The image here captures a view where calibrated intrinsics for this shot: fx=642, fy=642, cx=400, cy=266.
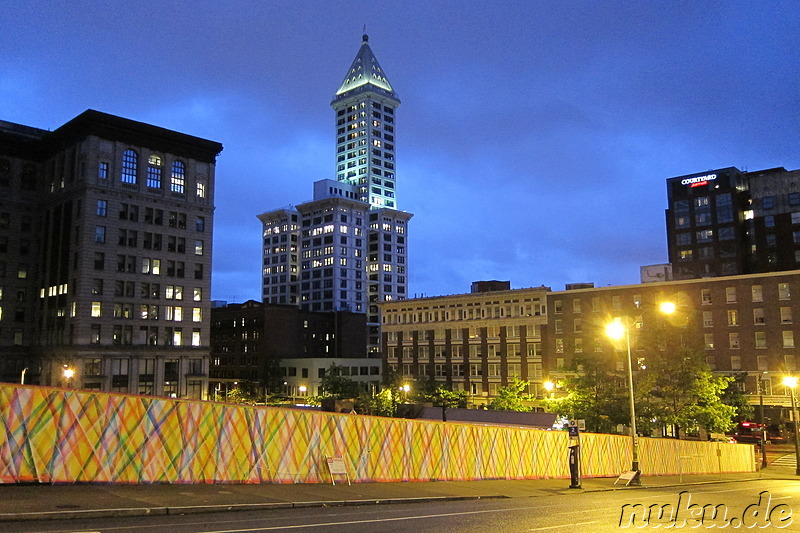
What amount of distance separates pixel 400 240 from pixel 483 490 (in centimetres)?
17327

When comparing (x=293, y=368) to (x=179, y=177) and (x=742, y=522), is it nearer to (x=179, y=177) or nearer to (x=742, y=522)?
(x=179, y=177)

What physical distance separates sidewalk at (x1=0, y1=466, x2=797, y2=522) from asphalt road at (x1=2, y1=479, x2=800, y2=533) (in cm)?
40

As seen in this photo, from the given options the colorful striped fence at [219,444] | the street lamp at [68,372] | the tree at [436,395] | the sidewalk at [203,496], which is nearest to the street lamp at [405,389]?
the tree at [436,395]

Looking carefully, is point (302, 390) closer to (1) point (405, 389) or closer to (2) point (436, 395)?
(2) point (436, 395)

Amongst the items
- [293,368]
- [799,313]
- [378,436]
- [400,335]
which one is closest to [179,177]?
[400,335]

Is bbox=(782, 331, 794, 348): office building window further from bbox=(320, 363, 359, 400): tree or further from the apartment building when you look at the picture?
bbox=(320, 363, 359, 400): tree

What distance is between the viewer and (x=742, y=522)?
18.4 metres

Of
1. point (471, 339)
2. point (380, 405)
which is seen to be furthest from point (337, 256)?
point (380, 405)

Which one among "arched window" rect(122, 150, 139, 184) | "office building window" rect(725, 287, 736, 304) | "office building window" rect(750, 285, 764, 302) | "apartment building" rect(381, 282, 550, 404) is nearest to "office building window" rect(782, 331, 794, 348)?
"office building window" rect(750, 285, 764, 302)

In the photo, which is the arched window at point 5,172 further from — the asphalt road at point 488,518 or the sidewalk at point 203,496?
the asphalt road at point 488,518

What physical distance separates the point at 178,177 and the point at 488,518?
84053mm

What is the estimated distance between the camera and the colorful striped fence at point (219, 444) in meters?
18.3

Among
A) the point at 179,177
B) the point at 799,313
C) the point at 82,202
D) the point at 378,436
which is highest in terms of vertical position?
the point at 179,177

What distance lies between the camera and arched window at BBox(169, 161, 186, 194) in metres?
91.1
